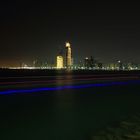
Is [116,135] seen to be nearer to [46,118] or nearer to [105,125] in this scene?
[105,125]

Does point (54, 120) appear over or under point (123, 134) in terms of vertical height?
under

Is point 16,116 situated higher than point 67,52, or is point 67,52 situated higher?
point 67,52

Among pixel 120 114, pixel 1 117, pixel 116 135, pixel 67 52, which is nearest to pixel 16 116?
pixel 1 117

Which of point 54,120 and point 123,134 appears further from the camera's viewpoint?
point 54,120

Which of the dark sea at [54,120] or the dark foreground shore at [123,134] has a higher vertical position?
the dark foreground shore at [123,134]

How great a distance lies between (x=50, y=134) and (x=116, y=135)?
215cm

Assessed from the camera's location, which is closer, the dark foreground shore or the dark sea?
the dark foreground shore

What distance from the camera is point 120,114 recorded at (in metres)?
13.3

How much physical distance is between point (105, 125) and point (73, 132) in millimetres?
1435

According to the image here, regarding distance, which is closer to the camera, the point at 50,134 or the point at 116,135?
the point at 116,135

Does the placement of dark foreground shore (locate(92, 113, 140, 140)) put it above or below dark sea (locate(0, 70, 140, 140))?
above

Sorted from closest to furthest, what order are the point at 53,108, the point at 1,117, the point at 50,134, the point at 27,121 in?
the point at 50,134 → the point at 27,121 → the point at 1,117 → the point at 53,108

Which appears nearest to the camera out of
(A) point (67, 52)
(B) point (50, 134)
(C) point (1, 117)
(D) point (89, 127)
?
→ (B) point (50, 134)

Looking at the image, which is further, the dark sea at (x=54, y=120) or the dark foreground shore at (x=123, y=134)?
the dark sea at (x=54, y=120)
